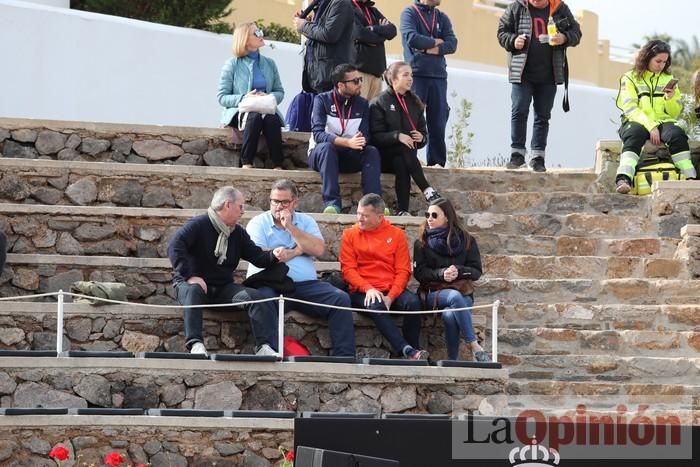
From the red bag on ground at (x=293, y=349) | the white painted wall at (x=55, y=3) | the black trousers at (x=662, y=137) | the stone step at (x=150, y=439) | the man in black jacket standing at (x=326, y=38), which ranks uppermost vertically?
the white painted wall at (x=55, y=3)

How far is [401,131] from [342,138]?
0.60m

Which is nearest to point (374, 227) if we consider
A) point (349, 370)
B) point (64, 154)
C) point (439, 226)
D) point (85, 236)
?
point (439, 226)

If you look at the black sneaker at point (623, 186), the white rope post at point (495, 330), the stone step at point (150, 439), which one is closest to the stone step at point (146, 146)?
the black sneaker at point (623, 186)

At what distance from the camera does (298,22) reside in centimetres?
1445

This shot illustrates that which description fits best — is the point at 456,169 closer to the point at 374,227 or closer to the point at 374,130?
the point at 374,130

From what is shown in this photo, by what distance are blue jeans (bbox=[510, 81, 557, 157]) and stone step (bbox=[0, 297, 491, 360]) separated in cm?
318

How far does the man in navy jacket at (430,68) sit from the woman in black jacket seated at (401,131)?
97 centimetres

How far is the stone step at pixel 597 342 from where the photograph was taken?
12.2m

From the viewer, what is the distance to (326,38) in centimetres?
1415

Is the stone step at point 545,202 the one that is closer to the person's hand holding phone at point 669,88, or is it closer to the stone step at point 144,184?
the stone step at point 144,184

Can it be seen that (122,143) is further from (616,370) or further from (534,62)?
(616,370)

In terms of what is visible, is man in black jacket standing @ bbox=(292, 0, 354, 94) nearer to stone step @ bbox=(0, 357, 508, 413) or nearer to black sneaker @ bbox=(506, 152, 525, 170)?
black sneaker @ bbox=(506, 152, 525, 170)

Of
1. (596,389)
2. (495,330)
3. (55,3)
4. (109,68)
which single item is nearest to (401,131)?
(495,330)

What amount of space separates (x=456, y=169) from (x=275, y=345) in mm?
3751
